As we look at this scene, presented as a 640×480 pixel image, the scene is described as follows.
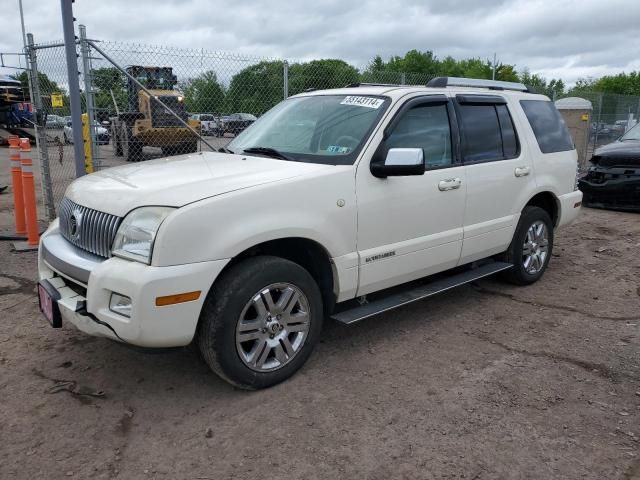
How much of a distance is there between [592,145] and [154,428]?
1729 cm

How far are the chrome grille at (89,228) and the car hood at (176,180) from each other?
0.04m

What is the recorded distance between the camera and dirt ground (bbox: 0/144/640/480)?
2672mm

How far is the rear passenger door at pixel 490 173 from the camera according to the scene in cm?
446

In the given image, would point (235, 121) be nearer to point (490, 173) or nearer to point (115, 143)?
point (115, 143)

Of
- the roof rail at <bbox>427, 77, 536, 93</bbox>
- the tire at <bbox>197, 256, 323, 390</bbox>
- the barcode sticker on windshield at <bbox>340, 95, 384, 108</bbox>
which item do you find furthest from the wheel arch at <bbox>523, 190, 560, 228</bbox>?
the tire at <bbox>197, 256, 323, 390</bbox>

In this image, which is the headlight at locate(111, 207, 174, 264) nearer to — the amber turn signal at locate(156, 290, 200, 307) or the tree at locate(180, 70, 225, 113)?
the amber turn signal at locate(156, 290, 200, 307)

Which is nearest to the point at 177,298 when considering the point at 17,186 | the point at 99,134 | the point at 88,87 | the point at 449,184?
the point at 449,184

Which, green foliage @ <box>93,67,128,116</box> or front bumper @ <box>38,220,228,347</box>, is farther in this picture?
green foliage @ <box>93,67,128,116</box>

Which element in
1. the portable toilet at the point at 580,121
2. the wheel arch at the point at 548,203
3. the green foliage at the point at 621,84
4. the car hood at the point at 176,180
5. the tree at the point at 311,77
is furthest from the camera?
the green foliage at the point at 621,84

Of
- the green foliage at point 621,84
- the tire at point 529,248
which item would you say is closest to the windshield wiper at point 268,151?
the tire at point 529,248

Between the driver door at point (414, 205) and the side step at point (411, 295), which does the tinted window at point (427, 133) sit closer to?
the driver door at point (414, 205)

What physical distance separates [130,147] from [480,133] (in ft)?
23.7

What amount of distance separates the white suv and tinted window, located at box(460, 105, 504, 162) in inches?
0.6

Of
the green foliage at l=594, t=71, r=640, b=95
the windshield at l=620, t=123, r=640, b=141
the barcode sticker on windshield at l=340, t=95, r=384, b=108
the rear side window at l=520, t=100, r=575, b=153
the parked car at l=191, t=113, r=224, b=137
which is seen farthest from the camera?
the green foliage at l=594, t=71, r=640, b=95
